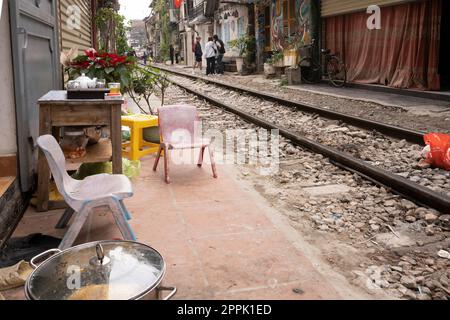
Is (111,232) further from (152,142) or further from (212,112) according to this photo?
(212,112)

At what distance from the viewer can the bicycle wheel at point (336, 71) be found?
15.6 m

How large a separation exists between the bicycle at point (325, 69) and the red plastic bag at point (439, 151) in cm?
1016

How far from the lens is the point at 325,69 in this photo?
663 inches

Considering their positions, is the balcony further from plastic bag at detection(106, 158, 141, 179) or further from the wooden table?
the wooden table

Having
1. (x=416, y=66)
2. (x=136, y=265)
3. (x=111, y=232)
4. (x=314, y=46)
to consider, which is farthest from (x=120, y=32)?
(x=136, y=265)

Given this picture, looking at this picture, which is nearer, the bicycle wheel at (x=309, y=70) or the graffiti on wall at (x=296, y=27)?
the bicycle wheel at (x=309, y=70)

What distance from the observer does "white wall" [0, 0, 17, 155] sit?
3.74 m

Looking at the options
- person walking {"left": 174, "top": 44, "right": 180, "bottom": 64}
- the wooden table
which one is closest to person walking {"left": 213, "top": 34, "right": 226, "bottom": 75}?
the wooden table

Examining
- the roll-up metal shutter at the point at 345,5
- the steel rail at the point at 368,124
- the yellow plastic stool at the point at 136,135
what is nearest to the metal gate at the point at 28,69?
the yellow plastic stool at the point at 136,135

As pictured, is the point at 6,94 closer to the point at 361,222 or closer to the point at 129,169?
the point at 129,169

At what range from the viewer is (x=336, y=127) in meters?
8.36

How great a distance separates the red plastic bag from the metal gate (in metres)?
4.39

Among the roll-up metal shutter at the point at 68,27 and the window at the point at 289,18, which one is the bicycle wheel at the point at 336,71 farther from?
the roll-up metal shutter at the point at 68,27

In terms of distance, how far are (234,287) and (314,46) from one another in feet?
51.5
